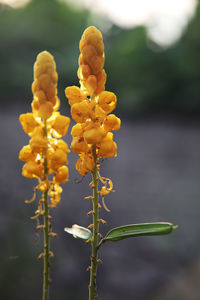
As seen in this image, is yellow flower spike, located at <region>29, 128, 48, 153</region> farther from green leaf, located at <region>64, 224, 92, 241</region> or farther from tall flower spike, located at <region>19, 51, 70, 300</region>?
green leaf, located at <region>64, 224, 92, 241</region>

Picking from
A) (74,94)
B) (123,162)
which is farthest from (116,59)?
(74,94)

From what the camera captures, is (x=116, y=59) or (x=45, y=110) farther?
(x=116, y=59)

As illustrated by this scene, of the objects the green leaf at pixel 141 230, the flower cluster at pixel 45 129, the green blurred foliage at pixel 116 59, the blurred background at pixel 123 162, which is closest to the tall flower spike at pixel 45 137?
the flower cluster at pixel 45 129

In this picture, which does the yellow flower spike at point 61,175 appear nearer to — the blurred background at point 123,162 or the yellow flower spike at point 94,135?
the yellow flower spike at point 94,135


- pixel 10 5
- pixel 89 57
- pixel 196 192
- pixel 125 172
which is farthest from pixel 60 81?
pixel 89 57

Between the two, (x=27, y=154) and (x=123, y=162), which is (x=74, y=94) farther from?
(x=123, y=162)

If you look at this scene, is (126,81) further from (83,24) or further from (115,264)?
(115,264)
